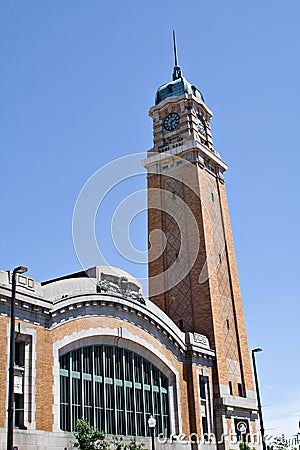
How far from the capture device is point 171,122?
195ft

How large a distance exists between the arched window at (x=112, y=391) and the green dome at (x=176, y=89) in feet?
102

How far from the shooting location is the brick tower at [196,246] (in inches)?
1906

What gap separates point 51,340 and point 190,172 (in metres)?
26.7

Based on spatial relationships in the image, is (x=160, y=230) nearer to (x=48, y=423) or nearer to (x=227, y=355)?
(x=227, y=355)

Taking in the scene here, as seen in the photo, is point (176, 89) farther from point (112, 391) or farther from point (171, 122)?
point (112, 391)

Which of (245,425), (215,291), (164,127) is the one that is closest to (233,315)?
(215,291)

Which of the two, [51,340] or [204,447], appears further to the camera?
[204,447]

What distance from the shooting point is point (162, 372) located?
4094 cm

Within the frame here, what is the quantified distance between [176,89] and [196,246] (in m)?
18.4

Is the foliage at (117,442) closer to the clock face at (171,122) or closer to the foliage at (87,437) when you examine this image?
the foliage at (87,437)

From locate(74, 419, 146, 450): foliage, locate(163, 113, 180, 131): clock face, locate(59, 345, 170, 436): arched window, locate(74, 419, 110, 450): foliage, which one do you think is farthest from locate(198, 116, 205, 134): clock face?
locate(74, 419, 110, 450): foliage

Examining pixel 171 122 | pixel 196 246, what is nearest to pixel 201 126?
pixel 171 122

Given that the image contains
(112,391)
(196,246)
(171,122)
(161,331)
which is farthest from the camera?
(171,122)

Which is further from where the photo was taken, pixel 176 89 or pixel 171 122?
pixel 176 89
